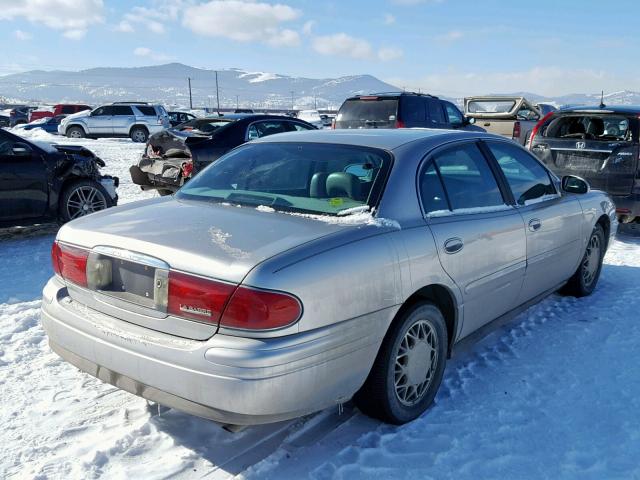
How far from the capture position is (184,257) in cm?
256

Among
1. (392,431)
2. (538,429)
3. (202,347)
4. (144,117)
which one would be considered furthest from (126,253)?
(144,117)

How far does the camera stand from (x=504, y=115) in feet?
51.3

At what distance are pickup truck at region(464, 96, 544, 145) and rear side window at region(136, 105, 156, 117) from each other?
15.2 meters

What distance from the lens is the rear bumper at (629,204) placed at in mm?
7113

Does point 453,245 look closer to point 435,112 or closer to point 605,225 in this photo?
point 605,225

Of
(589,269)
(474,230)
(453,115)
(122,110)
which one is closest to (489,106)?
(453,115)

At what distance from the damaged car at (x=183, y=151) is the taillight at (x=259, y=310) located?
20.5ft

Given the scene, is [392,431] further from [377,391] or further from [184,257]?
[184,257]

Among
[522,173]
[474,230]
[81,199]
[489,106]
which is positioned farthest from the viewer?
[489,106]

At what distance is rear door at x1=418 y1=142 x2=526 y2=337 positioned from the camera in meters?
3.34

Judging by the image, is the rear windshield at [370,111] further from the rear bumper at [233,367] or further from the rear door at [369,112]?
the rear bumper at [233,367]

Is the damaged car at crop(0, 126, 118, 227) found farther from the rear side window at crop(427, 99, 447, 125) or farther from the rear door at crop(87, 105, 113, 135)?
the rear door at crop(87, 105, 113, 135)

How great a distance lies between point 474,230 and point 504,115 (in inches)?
517

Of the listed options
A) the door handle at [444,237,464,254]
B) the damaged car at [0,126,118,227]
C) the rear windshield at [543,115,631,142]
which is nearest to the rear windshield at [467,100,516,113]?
A: the rear windshield at [543,115,631,142]
